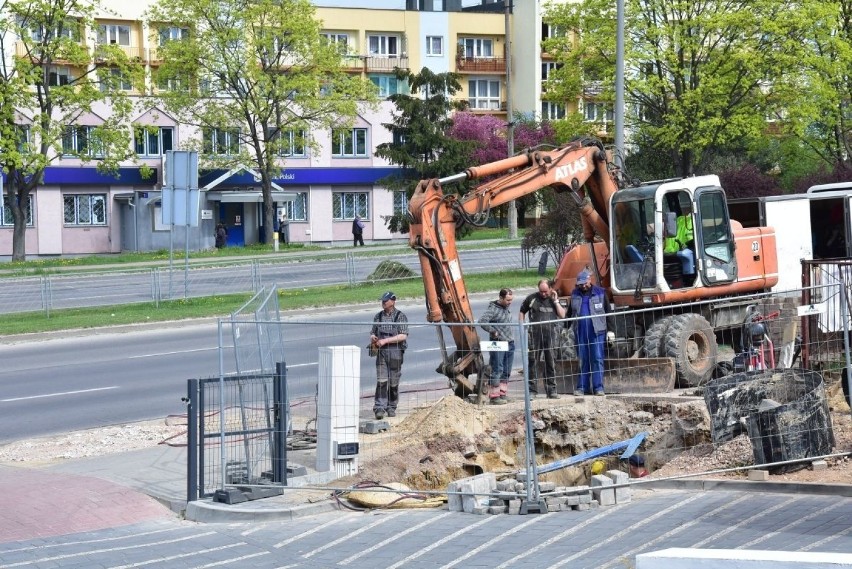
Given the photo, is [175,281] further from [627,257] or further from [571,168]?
[627,257]

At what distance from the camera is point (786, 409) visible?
1159 cm

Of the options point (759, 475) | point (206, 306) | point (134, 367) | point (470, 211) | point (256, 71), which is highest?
point (256, 71)

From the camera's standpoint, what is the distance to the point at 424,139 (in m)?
58.0

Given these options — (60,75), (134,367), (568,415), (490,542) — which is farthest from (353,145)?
(490,542)

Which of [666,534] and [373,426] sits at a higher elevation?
[373,426]

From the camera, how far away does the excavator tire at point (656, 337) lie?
53.4ft

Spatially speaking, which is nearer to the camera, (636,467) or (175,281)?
(636,467)

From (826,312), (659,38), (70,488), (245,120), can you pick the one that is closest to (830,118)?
(659,38)

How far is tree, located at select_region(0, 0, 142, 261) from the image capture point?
48.7m

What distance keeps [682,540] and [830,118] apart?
123 feet

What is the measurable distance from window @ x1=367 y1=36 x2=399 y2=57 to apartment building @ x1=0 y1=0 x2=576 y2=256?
0.21ft

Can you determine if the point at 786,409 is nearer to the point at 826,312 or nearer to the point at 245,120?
the point at 826,312

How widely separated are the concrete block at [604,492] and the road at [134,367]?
7.69ft

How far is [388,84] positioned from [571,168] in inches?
2447
